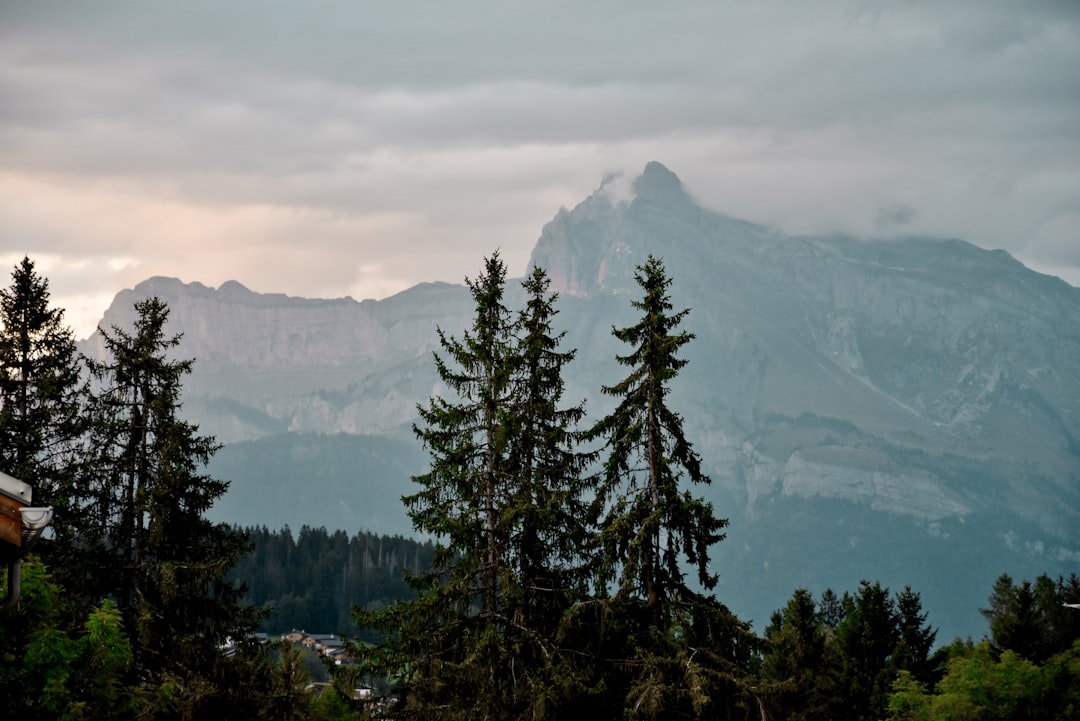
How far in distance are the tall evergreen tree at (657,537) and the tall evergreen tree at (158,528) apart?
1041 cm

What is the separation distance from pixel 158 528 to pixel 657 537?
13.1 metres

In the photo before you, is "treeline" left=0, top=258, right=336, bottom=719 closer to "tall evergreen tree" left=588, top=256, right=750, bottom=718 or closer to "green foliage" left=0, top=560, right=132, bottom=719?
"green foliage" left=0, top=560, right=132, bottom=719

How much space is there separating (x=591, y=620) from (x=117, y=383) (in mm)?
15158

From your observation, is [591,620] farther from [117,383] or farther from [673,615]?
[117,383]

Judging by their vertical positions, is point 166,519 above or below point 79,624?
above

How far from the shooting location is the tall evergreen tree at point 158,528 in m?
35.5

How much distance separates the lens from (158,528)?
117ft

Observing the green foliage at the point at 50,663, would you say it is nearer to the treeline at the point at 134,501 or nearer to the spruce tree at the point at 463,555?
the treeline at the point at 134,501

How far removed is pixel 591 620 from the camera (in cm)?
3325

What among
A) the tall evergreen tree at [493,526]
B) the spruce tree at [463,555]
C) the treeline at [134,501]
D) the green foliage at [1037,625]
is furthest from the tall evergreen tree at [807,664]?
the treeline at [134,501]

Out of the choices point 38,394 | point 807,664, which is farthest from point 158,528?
point 807,664

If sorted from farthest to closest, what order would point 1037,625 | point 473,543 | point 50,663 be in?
1. point 1037,625
2. point 473,543
3. point 50,663

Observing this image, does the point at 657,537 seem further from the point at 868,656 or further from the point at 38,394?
the point at 868,656

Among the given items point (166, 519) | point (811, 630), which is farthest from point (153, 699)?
point (811, 630)
